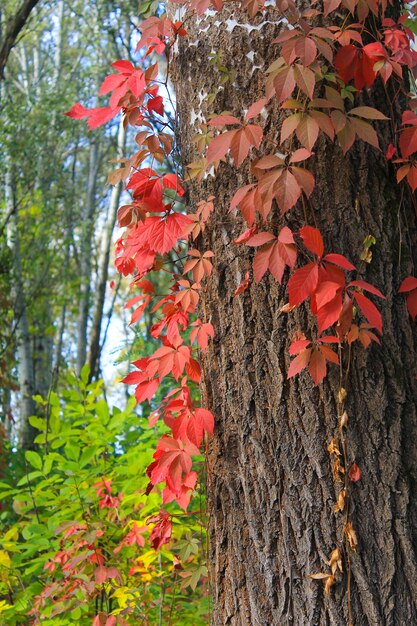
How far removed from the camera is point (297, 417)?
1624 millimetres

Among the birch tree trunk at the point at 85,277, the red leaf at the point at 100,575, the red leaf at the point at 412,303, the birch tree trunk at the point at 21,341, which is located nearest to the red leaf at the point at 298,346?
the red leaf at the point at 412,303

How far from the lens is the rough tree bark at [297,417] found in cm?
158

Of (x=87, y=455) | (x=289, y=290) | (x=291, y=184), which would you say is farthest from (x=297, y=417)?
(x=87, y=455)

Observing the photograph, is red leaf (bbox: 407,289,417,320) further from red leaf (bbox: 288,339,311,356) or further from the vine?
red leaf (bbox: 288,339,311,356)

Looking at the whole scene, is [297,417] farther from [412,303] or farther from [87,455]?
[87,455]

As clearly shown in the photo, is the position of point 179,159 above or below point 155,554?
above

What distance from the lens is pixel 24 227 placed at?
8789 millimetres

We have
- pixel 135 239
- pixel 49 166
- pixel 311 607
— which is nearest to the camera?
pixel 311 607

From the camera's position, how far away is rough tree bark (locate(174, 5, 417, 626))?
1577 millimetres

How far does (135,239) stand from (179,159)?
29cm

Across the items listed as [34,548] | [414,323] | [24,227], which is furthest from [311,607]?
[24,227]

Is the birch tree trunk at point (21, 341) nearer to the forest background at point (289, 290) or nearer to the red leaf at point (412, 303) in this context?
the forest background at point (289, 290)

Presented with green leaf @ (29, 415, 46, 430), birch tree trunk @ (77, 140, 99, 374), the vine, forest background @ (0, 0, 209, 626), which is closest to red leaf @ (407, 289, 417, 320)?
the vine

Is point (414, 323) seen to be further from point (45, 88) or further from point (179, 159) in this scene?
point (45, 88)
